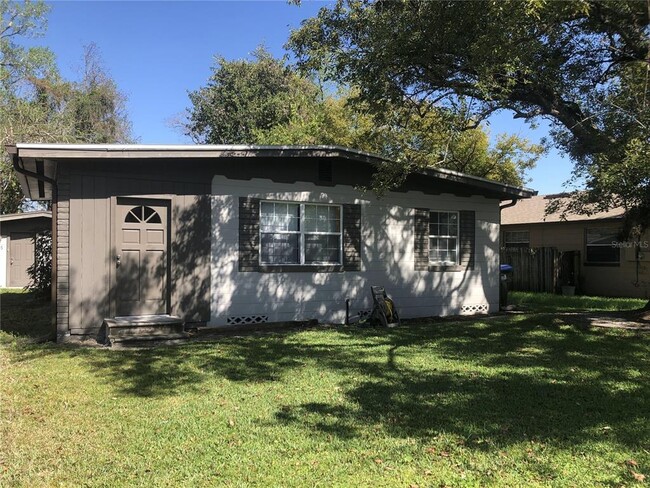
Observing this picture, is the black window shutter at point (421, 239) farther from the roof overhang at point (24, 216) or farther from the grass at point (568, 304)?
the roof overhang at point (24, 216)

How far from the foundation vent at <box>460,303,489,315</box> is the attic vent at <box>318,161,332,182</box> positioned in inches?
186

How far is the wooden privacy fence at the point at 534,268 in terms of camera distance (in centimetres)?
1833

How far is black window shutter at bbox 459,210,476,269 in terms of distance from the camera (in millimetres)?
12547

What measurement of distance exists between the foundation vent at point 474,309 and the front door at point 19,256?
59.5 ft

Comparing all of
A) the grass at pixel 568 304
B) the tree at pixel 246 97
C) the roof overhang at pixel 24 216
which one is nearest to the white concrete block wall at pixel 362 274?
the grass at pixel 568 304

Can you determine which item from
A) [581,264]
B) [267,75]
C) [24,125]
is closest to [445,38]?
[581,264]

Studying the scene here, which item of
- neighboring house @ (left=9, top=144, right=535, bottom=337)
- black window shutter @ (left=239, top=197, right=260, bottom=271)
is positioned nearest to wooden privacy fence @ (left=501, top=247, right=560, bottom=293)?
neighboring house @ (left=9, top=144, right=535, bottom=337)

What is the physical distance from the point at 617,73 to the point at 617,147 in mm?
3353

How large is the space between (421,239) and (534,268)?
8.88 m

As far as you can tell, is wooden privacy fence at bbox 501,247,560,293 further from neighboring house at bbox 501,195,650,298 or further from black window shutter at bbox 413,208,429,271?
black window shutter at bbox 413,208,429,271

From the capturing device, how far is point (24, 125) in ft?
72.2

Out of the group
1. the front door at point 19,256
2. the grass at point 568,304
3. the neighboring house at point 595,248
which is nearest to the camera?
the grass at point 568,304

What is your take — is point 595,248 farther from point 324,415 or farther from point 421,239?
point 324,415

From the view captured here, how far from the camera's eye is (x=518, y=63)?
8195 mm
